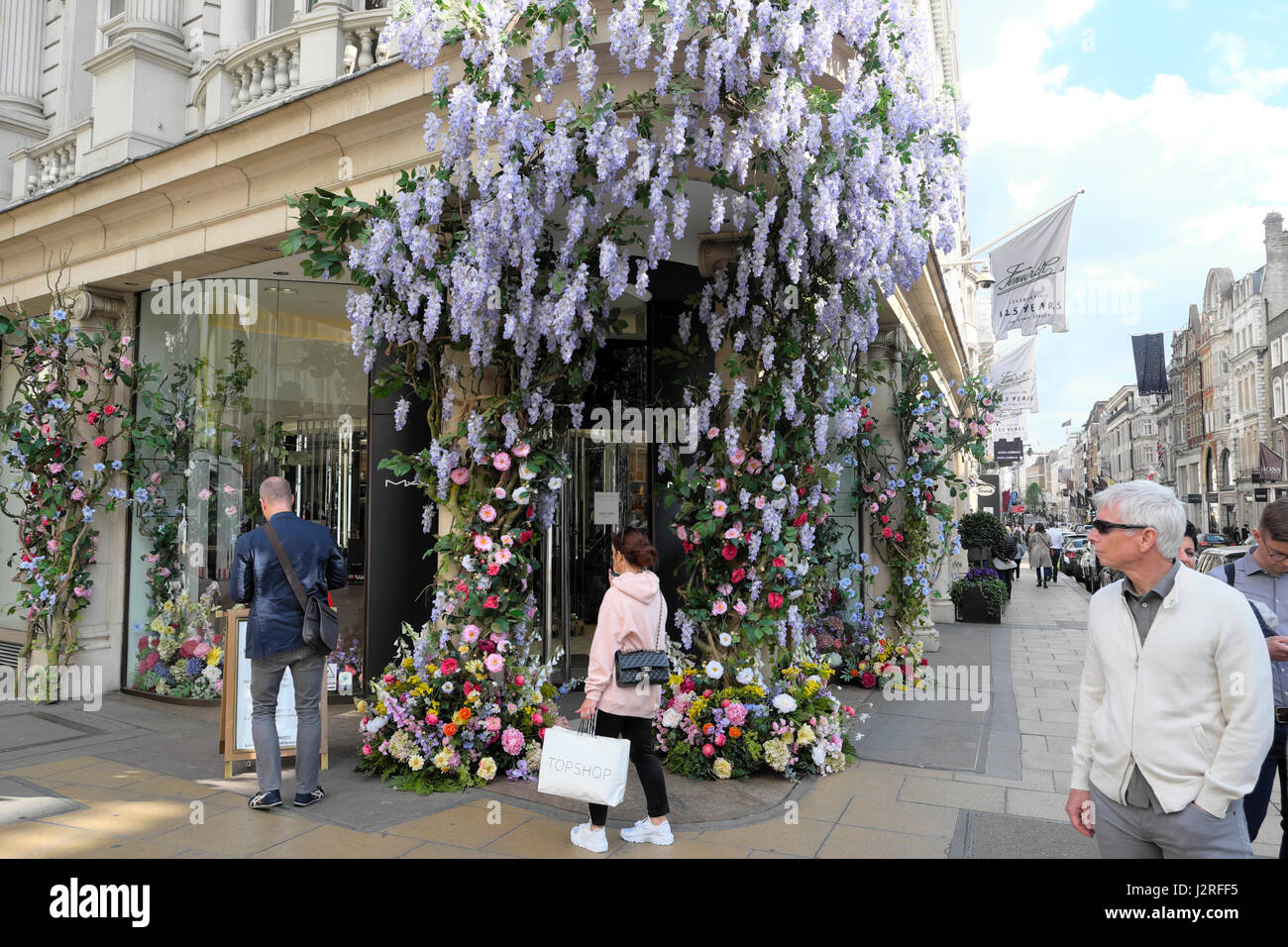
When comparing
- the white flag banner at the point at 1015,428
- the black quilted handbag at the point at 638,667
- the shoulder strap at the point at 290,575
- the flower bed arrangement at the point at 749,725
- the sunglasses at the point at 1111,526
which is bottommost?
the flower bed arrangement at the point at 749,725

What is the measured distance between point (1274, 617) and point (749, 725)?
10.0ft

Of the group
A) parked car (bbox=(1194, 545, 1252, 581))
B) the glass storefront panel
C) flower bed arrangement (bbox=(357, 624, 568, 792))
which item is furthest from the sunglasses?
parked car (bbox=(1194, 545, 1252, 581))

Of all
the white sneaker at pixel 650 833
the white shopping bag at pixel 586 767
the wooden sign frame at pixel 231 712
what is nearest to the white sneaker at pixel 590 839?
the white sneaker at pixel 650 833

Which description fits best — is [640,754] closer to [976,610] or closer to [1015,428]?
[976,610]

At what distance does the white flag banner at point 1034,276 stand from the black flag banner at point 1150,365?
23923 mm

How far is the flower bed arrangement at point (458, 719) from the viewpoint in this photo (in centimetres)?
538

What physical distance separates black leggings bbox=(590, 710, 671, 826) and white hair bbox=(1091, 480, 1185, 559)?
8.27 ft

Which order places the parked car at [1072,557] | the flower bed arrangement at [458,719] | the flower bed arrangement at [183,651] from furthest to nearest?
the parked car at [1072,557]
the flower bed arrangement at [183,651]
the flower bed arrangement at [458,719]

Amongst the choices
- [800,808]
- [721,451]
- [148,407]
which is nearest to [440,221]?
[721,451]

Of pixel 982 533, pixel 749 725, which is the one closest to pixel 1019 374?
pixel 982 533

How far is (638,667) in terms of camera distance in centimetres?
424

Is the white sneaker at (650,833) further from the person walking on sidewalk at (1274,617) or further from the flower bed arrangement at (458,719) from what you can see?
the person walking on sidewalk at (1274,617)

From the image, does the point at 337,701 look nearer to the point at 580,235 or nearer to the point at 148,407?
the point at 148,407

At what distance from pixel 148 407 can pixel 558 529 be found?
4.44m
